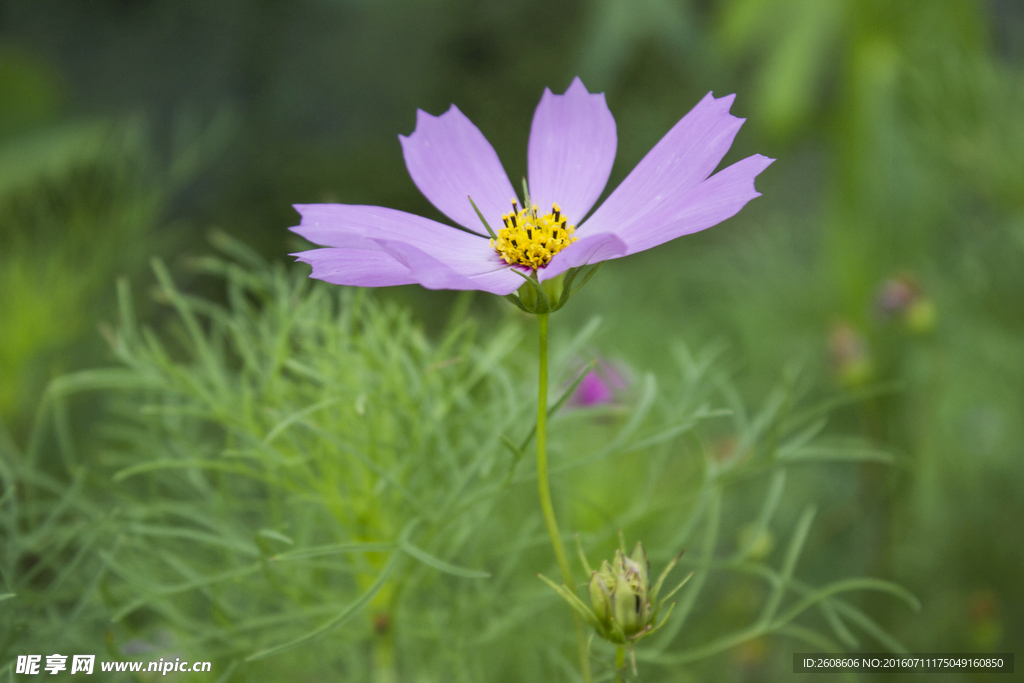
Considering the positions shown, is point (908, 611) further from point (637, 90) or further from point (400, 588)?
point (637, 90)

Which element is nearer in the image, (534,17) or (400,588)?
(400,588)

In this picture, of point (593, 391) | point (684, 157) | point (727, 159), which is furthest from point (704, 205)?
point (727, 159)

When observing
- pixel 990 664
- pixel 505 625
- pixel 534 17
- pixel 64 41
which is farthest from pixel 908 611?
pixel 64 41

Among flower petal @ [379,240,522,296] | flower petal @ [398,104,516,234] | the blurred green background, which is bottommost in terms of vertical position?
flower petal @ [379,240,522,296]

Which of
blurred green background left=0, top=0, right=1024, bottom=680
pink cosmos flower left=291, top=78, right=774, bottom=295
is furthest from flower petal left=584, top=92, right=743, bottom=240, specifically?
blurred green background left=0, top=0, right=1024, bottom=680

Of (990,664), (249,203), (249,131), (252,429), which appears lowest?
(990,664)

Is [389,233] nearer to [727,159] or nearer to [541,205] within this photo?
[541,205]

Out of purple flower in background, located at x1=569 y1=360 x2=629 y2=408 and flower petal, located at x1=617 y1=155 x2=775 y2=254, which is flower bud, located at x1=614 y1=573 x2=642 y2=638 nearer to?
flower petal, located at x1=617 y1=155 x2=775 y2=254
